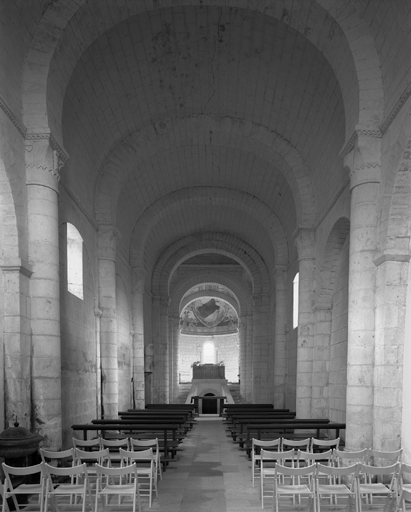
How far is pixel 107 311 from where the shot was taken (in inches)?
650

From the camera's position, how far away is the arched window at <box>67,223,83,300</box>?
14.1 metres

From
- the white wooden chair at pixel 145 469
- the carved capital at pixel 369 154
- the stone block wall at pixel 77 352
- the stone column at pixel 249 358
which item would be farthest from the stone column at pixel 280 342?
the stone column at pixel 249 358

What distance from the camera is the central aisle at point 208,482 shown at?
8.32m

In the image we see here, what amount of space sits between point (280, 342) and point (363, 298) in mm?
11296

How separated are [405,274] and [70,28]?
7914mm

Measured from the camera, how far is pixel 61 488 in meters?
7.12

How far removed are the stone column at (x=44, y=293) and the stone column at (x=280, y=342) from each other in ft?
40.2

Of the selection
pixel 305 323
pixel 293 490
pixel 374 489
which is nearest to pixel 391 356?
pixel 374 489

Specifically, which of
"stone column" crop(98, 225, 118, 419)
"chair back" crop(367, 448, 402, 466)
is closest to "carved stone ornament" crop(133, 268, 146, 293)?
"stone column" crop(98, 225, 118, 419)

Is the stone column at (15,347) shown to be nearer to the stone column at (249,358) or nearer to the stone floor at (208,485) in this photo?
the stone floor at (208,485)

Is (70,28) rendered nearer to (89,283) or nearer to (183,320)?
(89,283)

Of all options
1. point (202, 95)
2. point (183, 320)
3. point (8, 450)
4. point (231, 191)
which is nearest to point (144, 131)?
point (202, 95)

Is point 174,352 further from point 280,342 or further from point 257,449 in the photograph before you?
point 257,449

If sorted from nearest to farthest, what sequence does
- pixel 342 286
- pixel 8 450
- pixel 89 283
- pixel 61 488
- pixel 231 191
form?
pixel 61 488
pixel 8 450
pixel 342 286
pixel 89 283
pixel 231 191
